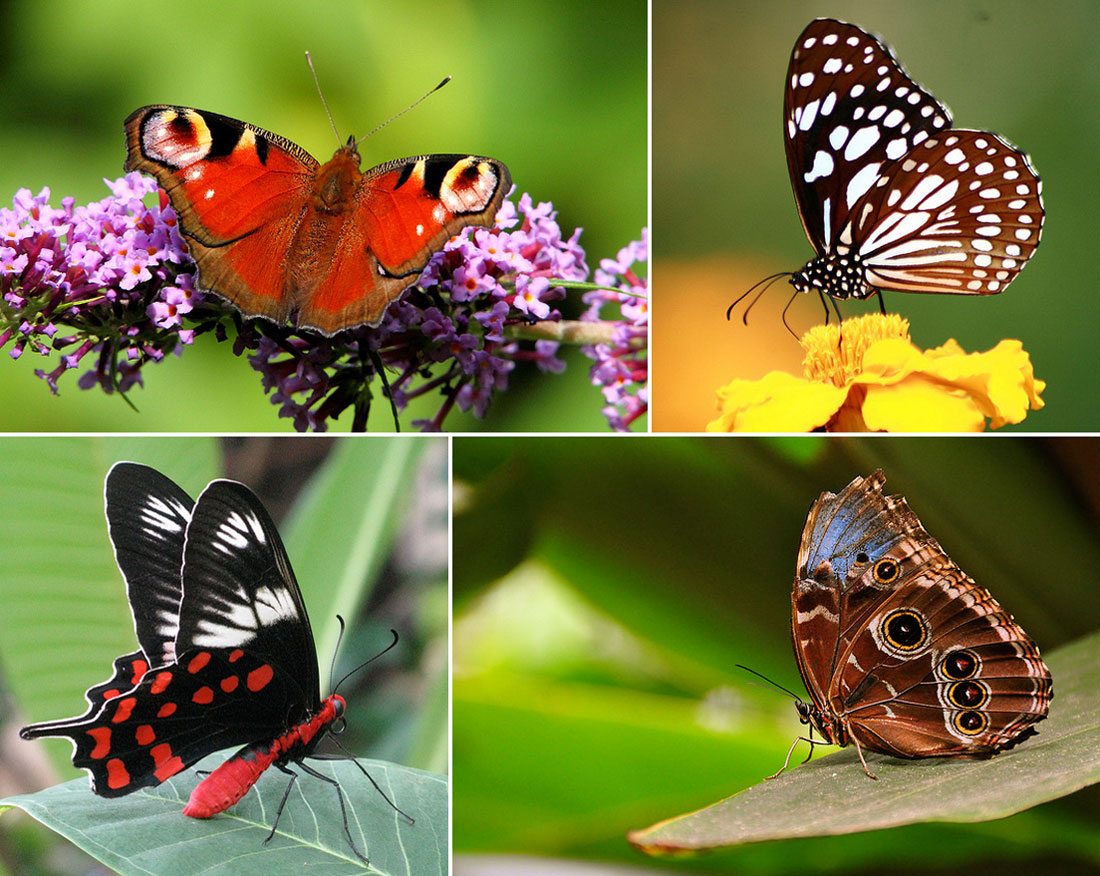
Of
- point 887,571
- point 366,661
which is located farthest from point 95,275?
point 887,571

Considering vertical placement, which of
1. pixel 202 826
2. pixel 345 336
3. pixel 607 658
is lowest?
pixel 202 826

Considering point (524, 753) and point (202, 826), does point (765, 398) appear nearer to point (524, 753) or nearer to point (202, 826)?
point (524, 753)

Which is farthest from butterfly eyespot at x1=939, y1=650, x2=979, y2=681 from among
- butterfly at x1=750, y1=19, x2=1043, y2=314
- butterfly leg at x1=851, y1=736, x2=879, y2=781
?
butterfly at x1=750, y1=19, x2=1043, y2=314

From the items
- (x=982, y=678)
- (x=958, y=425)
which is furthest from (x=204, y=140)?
(x=982, y=678)

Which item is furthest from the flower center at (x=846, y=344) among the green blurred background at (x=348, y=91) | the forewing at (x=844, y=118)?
the green blurred background at (x=348, y=91)

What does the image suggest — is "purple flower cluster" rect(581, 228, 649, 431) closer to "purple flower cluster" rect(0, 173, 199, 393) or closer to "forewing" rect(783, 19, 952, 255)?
"forewing" rect(783, 19, 952, 255)

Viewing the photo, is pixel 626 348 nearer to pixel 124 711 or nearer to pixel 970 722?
pixel 970 722
